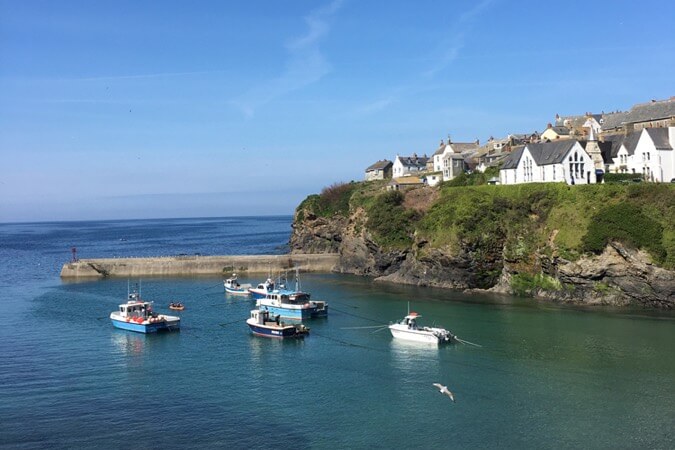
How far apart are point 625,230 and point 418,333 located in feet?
92.7

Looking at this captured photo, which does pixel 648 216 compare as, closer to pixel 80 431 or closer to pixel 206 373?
pixel 206 373

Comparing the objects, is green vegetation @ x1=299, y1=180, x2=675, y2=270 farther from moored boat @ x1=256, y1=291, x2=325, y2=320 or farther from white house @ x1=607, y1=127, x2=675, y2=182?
moored boat @ x1=256, y1=291, x2=325, y2=320

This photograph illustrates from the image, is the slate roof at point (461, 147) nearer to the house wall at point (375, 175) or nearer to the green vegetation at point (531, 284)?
the house wall at point (375, 175)

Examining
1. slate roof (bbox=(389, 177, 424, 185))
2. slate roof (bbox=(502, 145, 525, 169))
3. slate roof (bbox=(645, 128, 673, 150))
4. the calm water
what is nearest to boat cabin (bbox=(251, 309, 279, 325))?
the calm water

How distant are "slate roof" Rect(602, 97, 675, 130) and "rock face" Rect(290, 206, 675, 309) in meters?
39.4

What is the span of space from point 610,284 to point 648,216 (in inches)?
327

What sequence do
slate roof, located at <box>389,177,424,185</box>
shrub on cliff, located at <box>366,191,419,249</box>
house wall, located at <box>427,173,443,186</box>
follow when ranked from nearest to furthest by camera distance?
shrub on cliff, located at <box>366,191,419,249</box>, house wall, located at <box>427,173,443,186</box>, slate roof, located at <box>389,177,424,185</box>

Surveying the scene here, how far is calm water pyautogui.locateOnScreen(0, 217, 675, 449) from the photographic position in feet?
104

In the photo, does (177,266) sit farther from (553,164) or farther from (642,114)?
(642,114)

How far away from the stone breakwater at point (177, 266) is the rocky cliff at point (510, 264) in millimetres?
10702

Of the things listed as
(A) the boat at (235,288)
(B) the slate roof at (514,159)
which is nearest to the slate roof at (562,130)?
(B) the slate roof at (514,159)

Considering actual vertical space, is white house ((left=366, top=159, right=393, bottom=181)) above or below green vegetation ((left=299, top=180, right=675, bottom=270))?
above

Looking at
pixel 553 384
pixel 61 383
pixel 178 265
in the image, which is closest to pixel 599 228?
pixel 553 384

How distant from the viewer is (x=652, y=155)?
78562 millimetres
